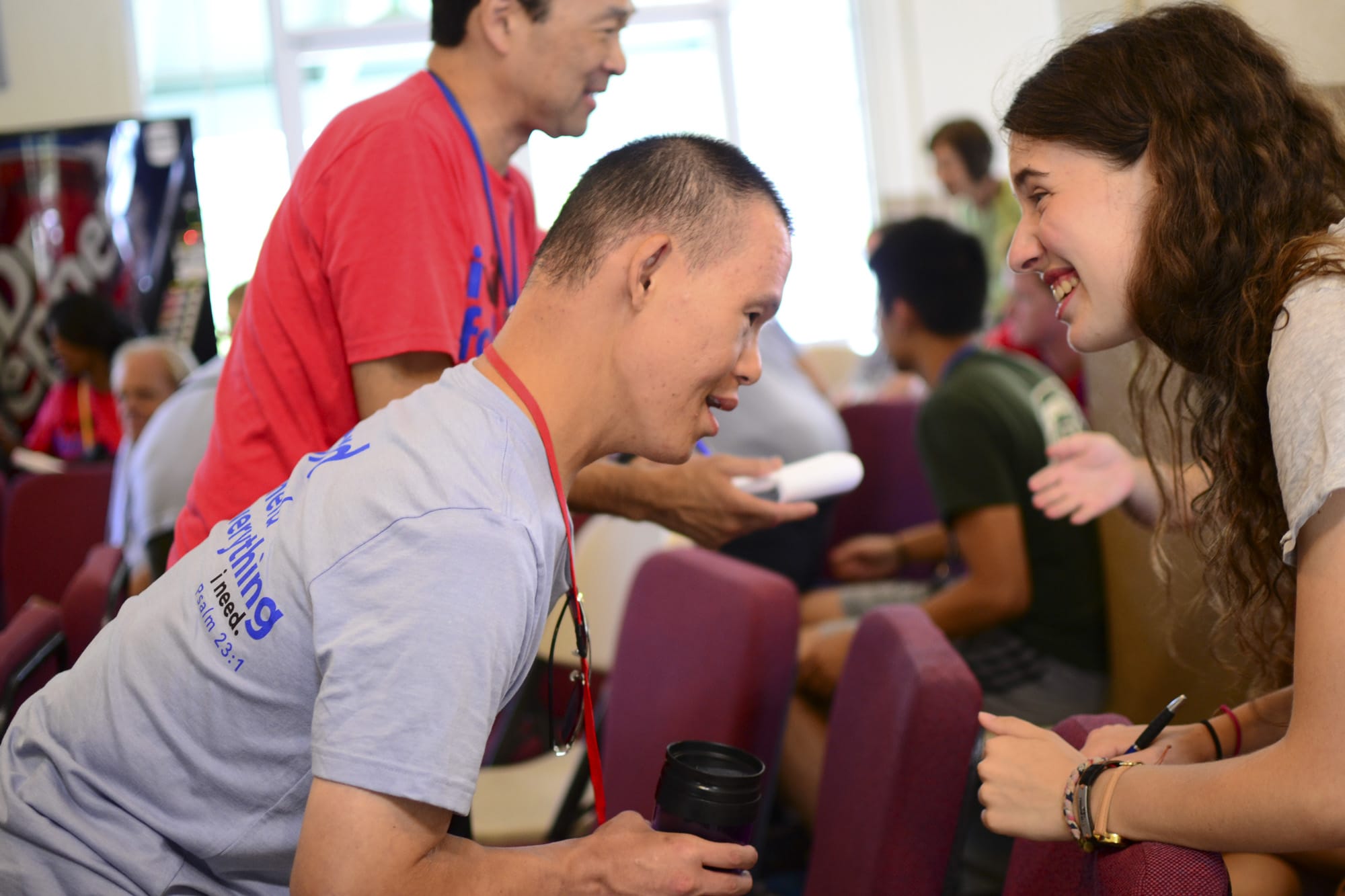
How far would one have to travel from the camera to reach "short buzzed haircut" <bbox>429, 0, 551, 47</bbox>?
1537 mm

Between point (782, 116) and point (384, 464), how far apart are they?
650cm

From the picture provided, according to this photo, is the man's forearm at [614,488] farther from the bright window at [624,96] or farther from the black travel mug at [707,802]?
the bright window at [624,96]

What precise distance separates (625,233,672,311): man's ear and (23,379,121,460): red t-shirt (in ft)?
15.2

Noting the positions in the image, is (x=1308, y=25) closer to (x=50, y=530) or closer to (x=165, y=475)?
(x=165, y=475)

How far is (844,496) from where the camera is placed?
3.43 meters

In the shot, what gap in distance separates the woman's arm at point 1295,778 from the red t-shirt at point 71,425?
195 inches

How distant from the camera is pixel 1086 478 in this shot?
160 centimetres

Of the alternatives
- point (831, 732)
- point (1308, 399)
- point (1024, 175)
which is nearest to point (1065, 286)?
point (1024, 175)

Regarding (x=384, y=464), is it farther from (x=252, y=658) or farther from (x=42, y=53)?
(x=42, y=53)

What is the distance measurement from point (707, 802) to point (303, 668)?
0.33 m

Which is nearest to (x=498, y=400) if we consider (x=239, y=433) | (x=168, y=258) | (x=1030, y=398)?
(x=239, y=433)

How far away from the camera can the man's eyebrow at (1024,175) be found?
46.3 inches

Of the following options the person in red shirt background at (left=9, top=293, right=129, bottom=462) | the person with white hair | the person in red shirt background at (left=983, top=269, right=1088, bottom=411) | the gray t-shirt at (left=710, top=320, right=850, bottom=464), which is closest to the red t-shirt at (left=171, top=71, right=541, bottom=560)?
the gray t-shirt at (left=710, top=320, right=850, bottom=464)

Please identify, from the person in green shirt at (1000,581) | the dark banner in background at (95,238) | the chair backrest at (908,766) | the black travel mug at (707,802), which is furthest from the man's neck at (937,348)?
the dark banner in background at (95,238)
